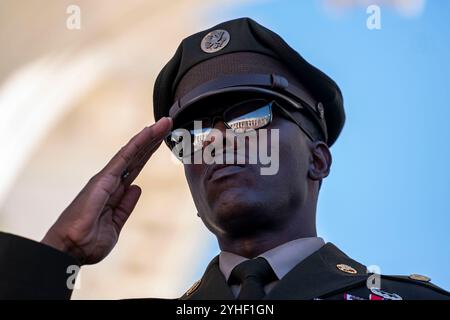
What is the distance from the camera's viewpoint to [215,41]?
3789mm

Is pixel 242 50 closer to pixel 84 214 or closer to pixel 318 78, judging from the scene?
pixel 318 78

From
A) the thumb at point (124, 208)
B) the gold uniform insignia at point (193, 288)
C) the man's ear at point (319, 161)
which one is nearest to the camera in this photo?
the thumb at point (124, 208)

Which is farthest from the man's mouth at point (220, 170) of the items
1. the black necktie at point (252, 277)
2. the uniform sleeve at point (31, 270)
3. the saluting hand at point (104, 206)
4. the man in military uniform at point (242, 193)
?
the uniform sleeve at point (31, 270)

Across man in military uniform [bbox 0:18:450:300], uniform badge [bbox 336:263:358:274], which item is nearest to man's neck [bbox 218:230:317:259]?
man in military uniform [bbox 0:18:450:300]

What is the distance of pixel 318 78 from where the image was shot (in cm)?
371

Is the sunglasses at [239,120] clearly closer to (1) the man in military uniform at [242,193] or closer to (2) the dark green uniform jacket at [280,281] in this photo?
(1) the man in military uniform at [242,193]

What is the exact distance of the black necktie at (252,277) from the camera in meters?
2.85

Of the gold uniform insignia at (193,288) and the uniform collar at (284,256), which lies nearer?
the uniform collar at (284,256)

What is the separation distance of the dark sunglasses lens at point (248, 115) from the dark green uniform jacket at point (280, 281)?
0.59m

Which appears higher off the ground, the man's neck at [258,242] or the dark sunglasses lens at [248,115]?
the dark sunglasses lens at [248,115]

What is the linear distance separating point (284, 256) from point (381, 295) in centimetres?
43

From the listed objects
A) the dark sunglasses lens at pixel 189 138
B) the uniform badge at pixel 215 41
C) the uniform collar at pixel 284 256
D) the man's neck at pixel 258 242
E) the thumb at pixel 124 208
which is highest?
the uniform badge at pixel 215 41

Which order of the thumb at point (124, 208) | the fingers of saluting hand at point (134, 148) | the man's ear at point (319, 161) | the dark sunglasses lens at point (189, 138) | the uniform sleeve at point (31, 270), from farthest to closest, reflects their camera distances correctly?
the man's ear at point (319, 161) → the dark sunglasses lens at point (189, 138) → the thumb at point (124, 208) → the fingers of saluting hand at point (134, 148) → the uniform sleeve at point (31, 270)
